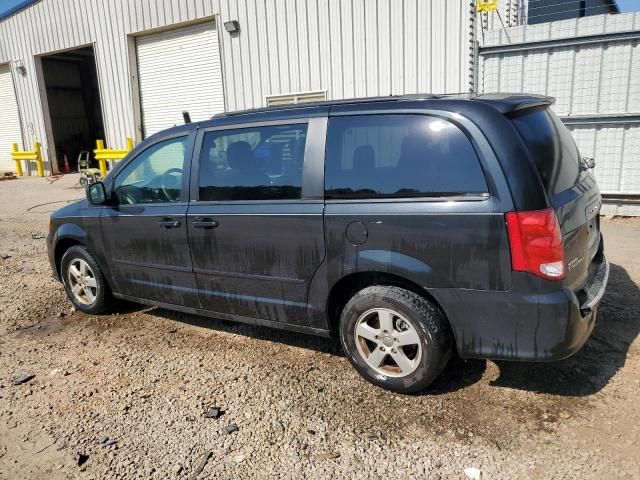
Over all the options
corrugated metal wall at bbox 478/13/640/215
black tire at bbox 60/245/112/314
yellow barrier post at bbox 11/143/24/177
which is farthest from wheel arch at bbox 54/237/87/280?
yellow barrier post at bbox 11/143/24/177

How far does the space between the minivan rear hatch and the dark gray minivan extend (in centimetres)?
1

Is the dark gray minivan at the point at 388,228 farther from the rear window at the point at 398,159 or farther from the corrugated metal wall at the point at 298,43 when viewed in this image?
the corrugated metal wall at the point at 298,43

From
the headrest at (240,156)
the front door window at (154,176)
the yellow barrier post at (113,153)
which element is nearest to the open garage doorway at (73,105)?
the yellow barrier post at (113,153)

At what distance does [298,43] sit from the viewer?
10844 mm

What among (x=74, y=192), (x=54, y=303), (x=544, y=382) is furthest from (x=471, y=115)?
(x=74, y=192)

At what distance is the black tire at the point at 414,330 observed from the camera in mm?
3098

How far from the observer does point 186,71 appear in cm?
1326

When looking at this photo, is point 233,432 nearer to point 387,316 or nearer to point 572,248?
point 387,316

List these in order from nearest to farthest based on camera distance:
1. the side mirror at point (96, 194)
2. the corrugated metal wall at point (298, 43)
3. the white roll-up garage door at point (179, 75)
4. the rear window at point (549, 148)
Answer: the rear window at point (549, 148) < the side mirror at point (96, 194) < the corrugated metal wall at point (298, 43) < the white roll-up garage door at point (179, 75)

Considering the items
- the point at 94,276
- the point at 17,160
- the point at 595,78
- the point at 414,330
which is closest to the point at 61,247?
the point at 94,276

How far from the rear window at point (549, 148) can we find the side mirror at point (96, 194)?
3.37 m

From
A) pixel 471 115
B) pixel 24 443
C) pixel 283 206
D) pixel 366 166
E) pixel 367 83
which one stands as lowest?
pixel 24 443

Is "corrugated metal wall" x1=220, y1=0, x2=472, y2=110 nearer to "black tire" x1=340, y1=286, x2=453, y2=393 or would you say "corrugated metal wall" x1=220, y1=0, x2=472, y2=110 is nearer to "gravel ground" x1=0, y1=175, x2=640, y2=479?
"gravel ground" x1=0, y1=175, x2=640, y2=479

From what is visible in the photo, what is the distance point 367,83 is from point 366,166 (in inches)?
288
